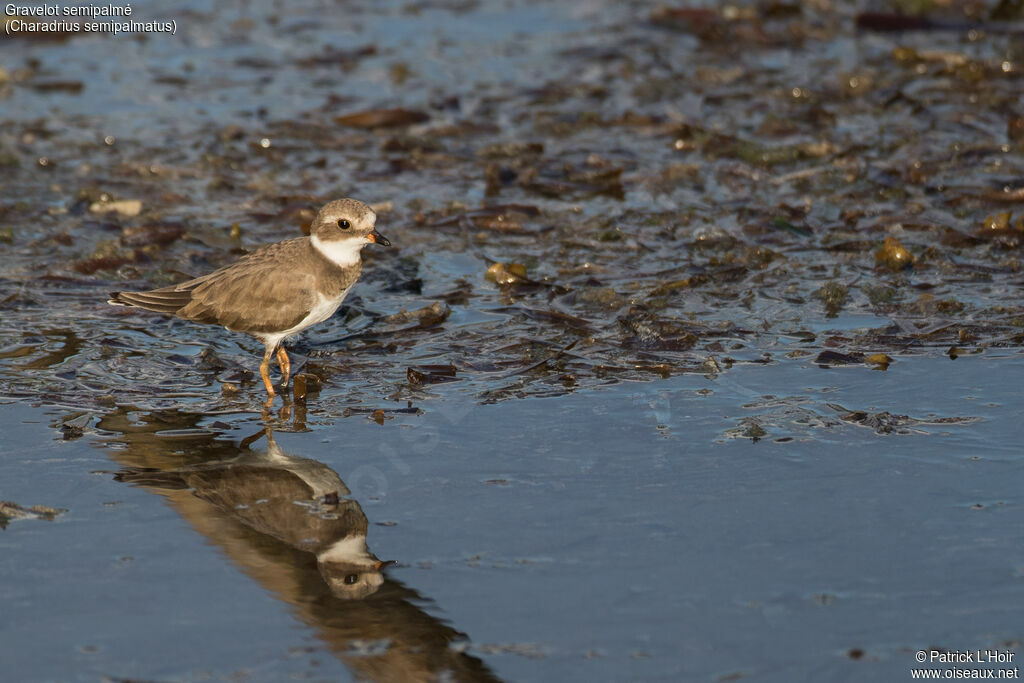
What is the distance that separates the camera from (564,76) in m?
13.5

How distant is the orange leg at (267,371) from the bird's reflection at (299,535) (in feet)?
1.52

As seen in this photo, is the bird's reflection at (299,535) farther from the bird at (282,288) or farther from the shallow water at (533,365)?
the bird at (282,288)

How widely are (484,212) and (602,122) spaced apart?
262 centimetres

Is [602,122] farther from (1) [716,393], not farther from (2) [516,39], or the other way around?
(1) [716,393]

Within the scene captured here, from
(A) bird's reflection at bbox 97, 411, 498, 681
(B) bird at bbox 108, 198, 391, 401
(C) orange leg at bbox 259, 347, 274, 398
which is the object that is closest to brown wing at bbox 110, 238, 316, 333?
(B) bird at bbox 108, 198, 391, 401

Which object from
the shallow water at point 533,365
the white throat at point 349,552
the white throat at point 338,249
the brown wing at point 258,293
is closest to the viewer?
the shallow water at point 533,365

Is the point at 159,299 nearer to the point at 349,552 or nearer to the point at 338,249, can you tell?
the point at 338,249

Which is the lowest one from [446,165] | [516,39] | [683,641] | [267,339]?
[683,641]

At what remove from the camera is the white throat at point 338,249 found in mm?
7746

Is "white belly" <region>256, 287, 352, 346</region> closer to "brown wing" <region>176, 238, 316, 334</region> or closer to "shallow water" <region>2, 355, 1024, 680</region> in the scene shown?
"brown wing" <region>176, 238, 316, 334</region>

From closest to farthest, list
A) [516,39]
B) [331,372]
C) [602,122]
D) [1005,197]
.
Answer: [331,372] < [1005,197] < [602,122] < [516,39]

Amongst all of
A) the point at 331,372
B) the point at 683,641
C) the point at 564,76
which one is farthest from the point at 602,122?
the point at 683,641

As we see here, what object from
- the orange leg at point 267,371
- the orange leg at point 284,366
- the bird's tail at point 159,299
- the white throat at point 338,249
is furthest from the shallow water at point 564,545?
the white throat at point 338,249

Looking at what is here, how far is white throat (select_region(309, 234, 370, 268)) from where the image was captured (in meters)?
7.75
